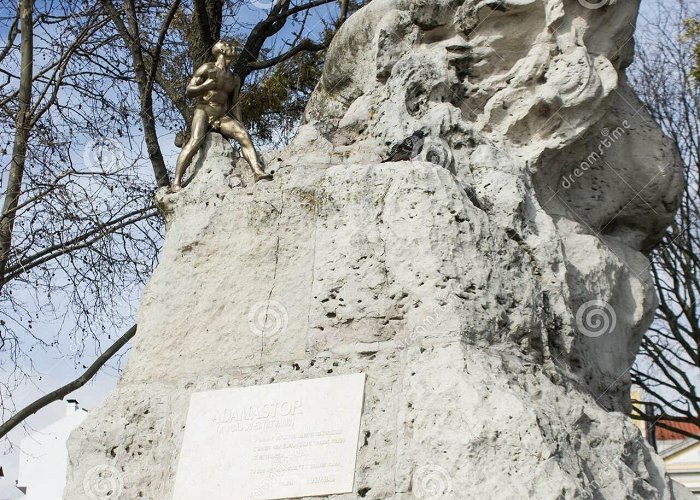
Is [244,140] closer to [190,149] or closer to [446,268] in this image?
[190,149]

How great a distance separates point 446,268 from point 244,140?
2023 millimetres

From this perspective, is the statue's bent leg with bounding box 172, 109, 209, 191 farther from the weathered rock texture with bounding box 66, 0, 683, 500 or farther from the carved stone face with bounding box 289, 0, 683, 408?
the carved stone face with bounding box 289, 0, 683, 408

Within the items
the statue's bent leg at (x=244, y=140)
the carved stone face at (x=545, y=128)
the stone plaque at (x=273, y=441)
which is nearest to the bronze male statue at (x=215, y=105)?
the statue's bent leg at (x=244, y=140)

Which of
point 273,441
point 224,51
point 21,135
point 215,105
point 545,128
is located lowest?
point 273,441

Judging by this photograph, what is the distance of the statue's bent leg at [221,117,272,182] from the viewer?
577cm

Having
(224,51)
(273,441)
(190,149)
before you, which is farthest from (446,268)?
(224,51)

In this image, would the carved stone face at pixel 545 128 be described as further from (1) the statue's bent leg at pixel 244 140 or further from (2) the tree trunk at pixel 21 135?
(2) the tree trunk at pixel 21 135

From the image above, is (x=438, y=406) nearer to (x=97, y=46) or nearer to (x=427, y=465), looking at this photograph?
(x=427, y=465)

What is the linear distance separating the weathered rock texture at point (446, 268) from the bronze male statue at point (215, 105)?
140 millimetres

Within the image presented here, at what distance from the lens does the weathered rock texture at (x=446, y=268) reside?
4246 mm

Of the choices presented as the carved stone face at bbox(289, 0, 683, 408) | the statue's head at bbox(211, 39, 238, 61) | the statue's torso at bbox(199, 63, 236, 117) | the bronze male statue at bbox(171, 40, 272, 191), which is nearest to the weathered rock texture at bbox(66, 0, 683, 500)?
the carved stone face at bbox(289, 0, 683, 408)

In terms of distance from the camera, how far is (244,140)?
607 cm

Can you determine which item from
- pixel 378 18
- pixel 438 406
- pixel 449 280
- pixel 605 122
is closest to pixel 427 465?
pixel 438 406

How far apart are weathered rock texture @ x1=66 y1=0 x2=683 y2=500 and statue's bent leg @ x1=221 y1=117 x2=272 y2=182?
0.37 ft
